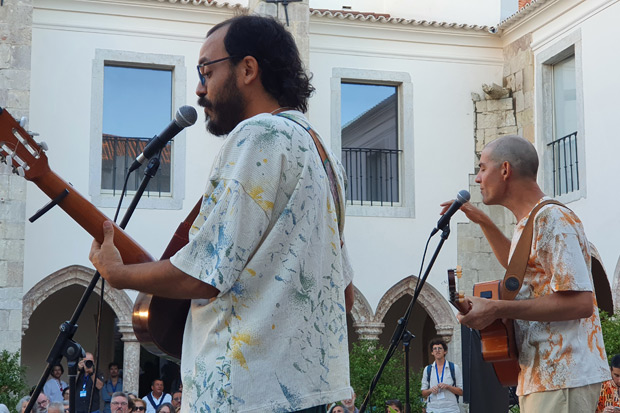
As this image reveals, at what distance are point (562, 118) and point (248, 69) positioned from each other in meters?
13.5

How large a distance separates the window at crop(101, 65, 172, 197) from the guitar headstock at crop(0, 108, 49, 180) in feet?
41.6

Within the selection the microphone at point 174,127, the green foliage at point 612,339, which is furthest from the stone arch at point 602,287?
the microphone at point 174,127

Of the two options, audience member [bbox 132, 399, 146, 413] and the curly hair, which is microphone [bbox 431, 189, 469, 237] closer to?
the curly hair

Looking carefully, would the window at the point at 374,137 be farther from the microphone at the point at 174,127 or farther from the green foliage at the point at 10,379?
the microphone at the point at 174,127

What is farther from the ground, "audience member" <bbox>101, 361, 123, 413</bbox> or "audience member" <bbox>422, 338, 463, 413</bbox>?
"audience member" <bbox>422, 338, 463, 413</bbox>

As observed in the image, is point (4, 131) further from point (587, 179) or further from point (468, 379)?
point (587, 179)

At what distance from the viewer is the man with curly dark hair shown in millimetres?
2352

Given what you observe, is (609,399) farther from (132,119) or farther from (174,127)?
(132,119)

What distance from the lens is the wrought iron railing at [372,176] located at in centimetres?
1639

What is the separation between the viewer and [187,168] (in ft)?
50.2

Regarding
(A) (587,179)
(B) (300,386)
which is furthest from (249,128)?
(A) (587,179)

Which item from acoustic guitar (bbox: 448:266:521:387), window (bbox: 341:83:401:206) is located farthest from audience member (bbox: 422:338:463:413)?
acoustic guitar (bbox: 448:266:521:387)

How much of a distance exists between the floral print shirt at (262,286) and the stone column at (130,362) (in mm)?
13066

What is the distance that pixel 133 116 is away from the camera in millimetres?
15711
